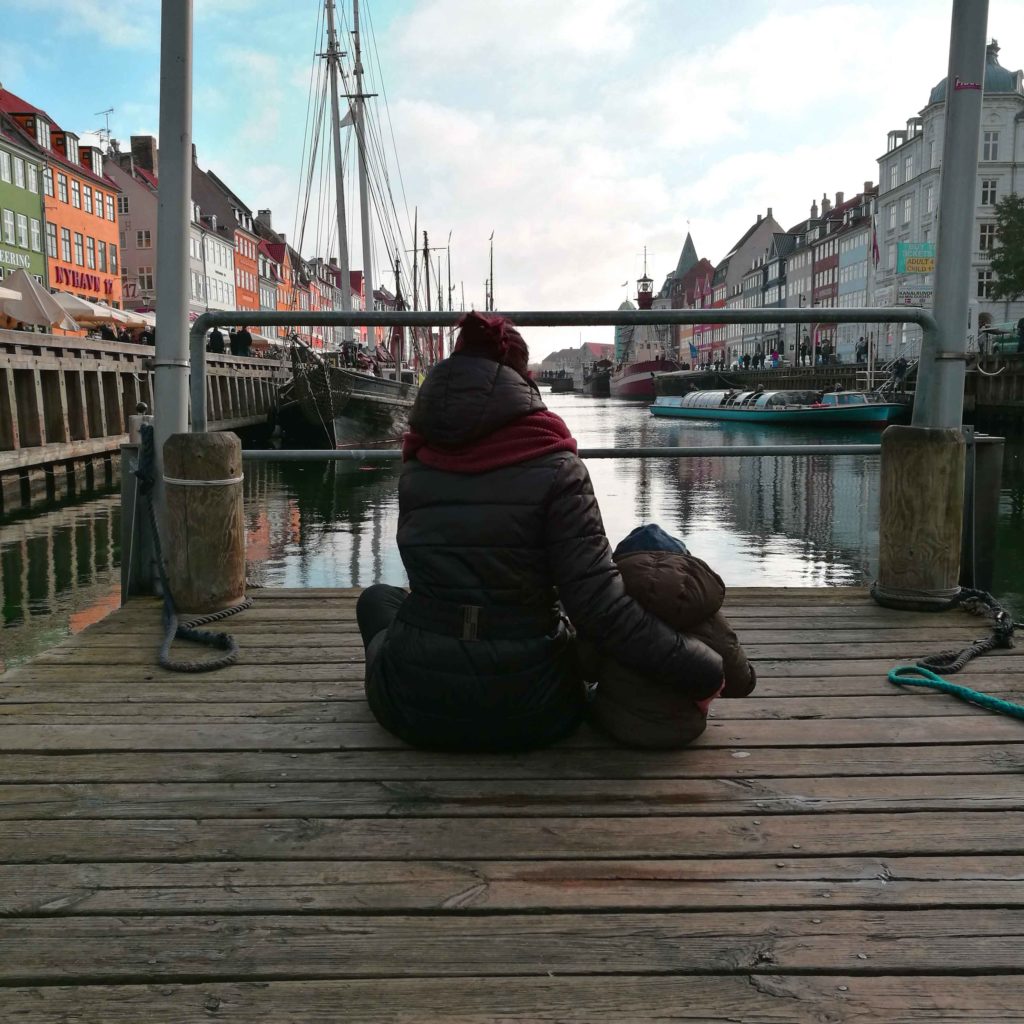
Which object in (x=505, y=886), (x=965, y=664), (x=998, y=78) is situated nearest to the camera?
(x=505, y=886)

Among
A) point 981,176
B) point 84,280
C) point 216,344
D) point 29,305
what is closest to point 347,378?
point 216,344

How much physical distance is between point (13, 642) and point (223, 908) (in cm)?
761

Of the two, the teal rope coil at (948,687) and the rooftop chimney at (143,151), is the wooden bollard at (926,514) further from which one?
the rooftop chimney at (143,151)

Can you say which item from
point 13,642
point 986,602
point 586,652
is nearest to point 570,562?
point 586,652

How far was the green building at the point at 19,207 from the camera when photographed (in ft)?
150

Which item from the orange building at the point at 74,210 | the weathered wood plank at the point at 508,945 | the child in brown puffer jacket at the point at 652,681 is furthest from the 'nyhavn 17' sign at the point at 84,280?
the weathered wood plank at the point at 508,945

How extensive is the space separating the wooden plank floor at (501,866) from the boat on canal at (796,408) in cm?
3548

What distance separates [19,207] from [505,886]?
52.5 m

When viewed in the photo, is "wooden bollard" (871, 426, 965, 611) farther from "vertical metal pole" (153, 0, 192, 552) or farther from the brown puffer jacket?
"vertical metal pole" (153, 0, 192, 552)

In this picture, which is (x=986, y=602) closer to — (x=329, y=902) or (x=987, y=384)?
(x=329, y=902)

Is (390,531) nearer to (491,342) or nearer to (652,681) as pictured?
(652,681)

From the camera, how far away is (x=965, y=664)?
11.7ft

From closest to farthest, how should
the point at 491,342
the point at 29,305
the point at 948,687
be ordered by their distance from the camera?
1. the point at 491,342
2. the point at 948,687
3. the point at 29,305

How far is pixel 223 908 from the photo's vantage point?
1921 millimetres
